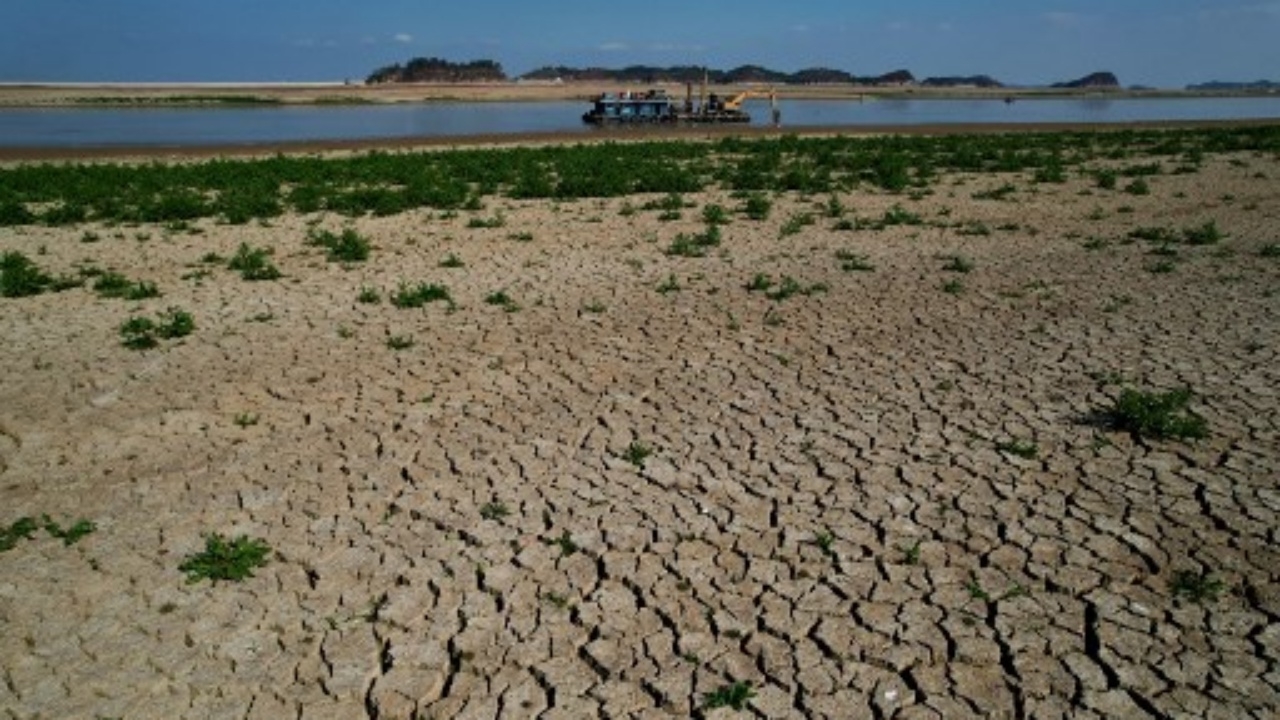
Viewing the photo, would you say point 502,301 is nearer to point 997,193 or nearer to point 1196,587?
point 1196,587

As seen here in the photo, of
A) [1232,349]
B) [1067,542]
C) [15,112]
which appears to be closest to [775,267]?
[1232,349]

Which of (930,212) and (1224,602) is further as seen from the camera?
(930,212)

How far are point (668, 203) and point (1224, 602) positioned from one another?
14.7 m

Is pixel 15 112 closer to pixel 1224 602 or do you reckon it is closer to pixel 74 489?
pixel 74 489

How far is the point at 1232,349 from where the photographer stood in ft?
27.8

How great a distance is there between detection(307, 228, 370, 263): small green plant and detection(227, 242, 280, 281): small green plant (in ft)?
3.06

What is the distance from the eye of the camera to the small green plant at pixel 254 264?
12391 millimetres

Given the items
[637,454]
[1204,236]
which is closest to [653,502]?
[637,454]

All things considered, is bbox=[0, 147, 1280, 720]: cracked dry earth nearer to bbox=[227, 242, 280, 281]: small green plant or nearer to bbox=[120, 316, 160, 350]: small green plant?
bbox=[120, 316, 160, 350]: small green plant

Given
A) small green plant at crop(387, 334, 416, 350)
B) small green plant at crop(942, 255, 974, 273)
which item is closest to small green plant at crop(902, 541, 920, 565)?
small green plant at crop(387, 334, 416, 350)

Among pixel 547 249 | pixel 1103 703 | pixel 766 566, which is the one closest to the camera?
pixel 1103 703

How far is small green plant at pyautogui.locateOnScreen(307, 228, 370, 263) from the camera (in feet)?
44.6

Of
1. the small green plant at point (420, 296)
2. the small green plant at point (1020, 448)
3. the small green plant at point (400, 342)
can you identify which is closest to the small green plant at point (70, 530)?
the small green plant at point (400, 342)

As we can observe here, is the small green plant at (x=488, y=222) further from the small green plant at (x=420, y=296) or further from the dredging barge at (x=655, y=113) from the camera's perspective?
the dredging barge at (x=655, y=113)
